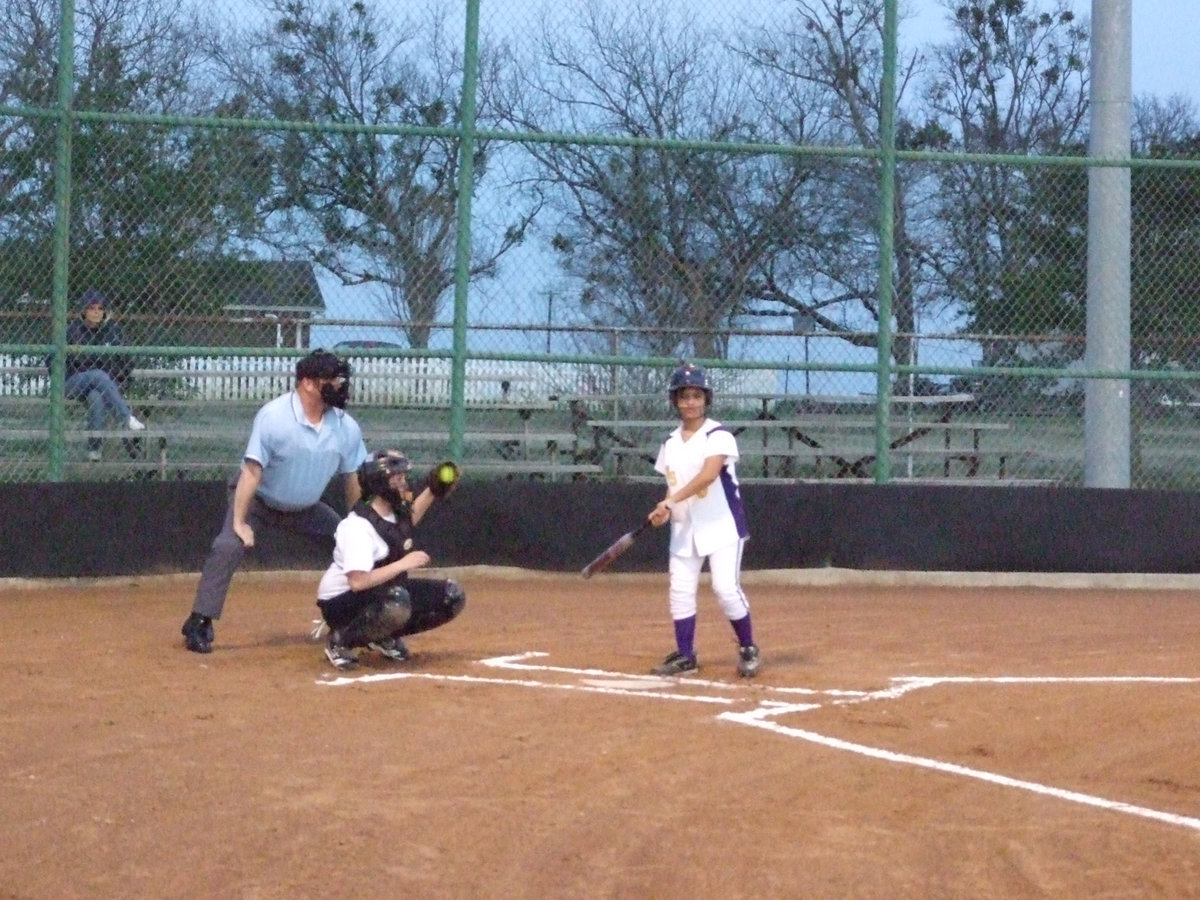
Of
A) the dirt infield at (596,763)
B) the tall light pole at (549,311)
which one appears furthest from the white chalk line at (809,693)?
the tall light pole at (549,311)

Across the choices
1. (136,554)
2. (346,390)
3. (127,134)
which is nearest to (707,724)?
(346,390)

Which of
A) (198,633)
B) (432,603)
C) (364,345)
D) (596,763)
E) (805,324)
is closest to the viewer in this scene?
(596,763)

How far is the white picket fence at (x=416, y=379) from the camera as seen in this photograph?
1220cm

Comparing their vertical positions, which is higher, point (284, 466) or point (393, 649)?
point (284, 466)

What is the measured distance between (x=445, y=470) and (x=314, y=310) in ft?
13.3

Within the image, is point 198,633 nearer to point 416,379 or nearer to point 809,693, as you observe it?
point 809,693

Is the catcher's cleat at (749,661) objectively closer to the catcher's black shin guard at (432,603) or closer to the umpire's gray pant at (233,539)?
the catcher's black shin guard at (432,603)

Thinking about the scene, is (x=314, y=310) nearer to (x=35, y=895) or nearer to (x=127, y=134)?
(x=127, y=134)

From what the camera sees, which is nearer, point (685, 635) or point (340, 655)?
point (340, 655)

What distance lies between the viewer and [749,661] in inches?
330

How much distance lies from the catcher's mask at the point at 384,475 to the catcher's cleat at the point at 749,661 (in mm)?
1791

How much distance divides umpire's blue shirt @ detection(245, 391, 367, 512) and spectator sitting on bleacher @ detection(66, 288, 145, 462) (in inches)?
129

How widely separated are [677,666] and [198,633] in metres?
2.48

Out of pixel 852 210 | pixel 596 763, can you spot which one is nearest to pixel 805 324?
pixel 852 210
